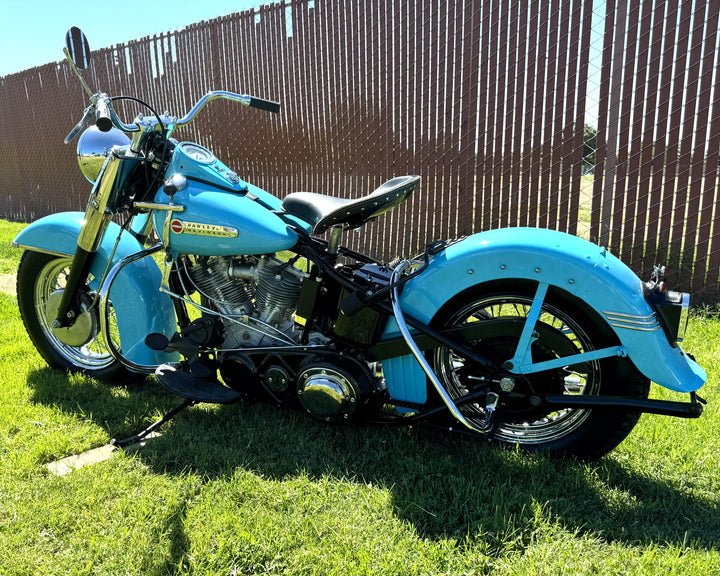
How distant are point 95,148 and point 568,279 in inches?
90.9

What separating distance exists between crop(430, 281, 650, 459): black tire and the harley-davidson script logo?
38.5 inches

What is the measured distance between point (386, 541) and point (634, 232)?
3.49 meters

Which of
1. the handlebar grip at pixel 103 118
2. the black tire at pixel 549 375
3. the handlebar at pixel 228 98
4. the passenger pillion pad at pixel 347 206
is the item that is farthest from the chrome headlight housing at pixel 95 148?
the black tire at pixel 549 375

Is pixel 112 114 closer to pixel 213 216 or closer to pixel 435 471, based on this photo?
pixel 213 216

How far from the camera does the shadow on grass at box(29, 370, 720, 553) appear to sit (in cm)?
198

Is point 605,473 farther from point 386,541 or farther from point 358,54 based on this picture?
point 358,54

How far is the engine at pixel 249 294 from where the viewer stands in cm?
254

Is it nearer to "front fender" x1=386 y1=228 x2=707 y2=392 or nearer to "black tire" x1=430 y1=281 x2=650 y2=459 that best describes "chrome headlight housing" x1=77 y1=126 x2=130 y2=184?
"front fender" x1=386 y1=228 x2=707 y2=392

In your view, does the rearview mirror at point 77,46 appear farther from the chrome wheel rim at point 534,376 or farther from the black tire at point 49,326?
the chrome wheel rim at point 534,376

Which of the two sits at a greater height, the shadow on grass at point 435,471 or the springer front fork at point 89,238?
the springer front fork at point 89,238

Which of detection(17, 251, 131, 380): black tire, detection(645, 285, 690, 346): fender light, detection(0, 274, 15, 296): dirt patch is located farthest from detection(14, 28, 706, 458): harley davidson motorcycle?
detection(0, 274, 15, 296): dirt patch

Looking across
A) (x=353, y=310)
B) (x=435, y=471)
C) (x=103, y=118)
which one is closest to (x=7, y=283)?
(x=103, y=118)

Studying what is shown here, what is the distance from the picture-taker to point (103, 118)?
2369 millimetres

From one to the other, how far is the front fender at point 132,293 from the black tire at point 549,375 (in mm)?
1422
